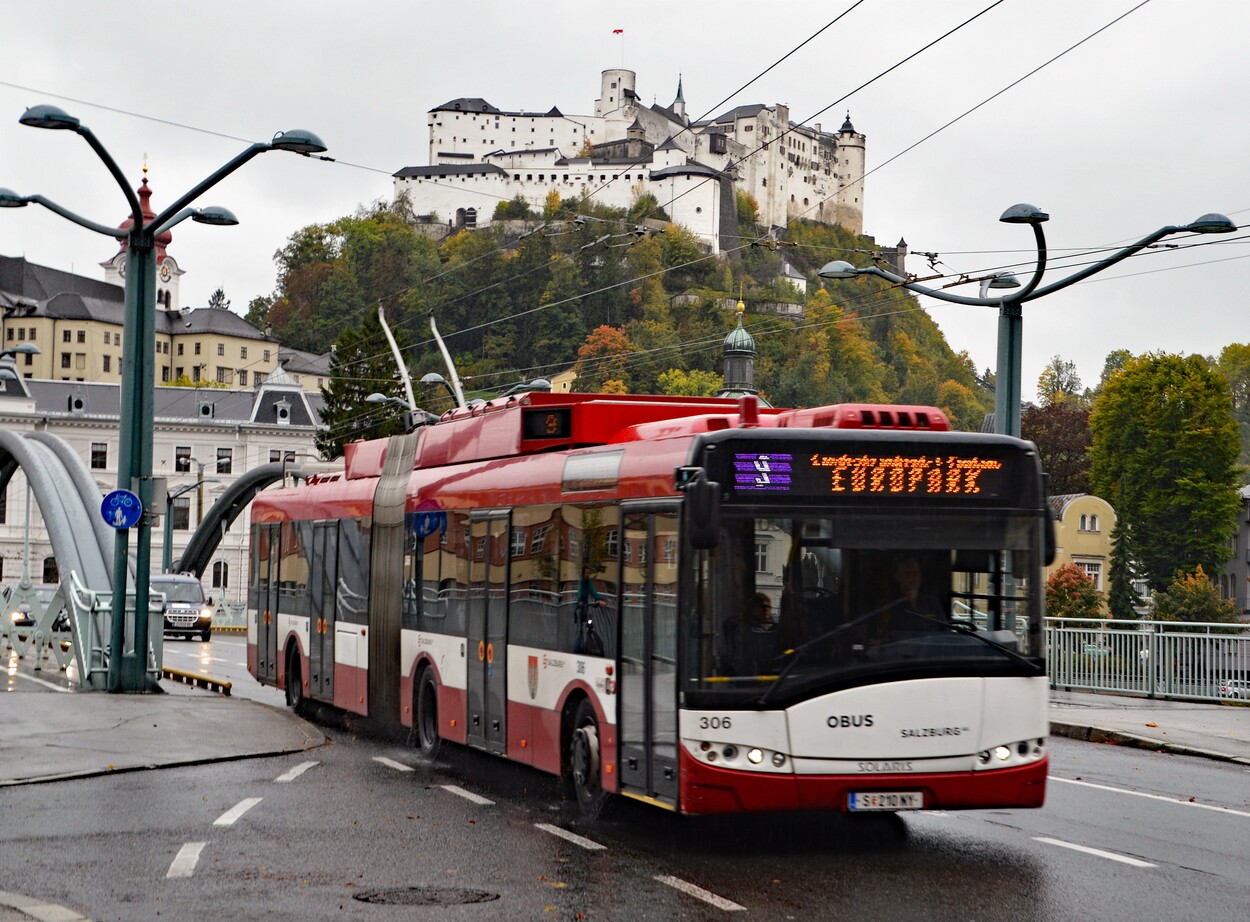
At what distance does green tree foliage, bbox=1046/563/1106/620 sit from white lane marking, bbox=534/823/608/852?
211 feet

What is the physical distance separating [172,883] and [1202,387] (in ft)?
261

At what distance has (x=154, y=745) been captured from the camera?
1639 centimetres

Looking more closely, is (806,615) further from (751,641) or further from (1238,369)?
(1238,369)

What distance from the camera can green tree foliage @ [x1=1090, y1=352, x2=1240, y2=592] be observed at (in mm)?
83000

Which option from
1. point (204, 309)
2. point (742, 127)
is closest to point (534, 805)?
point (204, 309)

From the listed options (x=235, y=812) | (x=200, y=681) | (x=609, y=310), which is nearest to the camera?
(x=235, y=812)

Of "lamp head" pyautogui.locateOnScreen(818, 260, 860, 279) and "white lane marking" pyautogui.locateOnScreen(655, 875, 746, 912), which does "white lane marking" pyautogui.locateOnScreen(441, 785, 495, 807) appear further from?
"lamp head" pyautogui.locateOnScreen(818, 260, 860, 279)

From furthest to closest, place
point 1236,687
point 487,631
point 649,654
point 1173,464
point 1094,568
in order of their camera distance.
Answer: point 1094,568, point 1173,464, point 1236,687, point 487,631, point 649,654

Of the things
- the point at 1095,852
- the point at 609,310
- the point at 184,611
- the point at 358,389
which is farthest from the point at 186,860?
the point at 609,310

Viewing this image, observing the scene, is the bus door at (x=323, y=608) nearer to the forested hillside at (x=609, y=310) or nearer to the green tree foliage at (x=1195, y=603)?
the green tree foliage at (x=1195, y=603)

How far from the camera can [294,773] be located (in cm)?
1484

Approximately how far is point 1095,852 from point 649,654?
2799 millimetres

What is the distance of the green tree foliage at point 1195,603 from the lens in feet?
253

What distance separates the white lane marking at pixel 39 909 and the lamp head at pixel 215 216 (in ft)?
48.9
